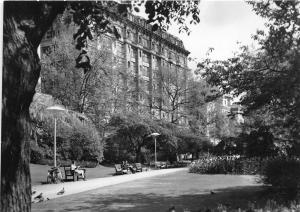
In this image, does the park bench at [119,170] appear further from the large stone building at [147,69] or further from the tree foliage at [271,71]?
the tree foliage at [271,71]

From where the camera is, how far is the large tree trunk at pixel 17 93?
5066mm

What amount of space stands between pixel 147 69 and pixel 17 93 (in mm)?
84689

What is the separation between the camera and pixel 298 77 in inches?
454

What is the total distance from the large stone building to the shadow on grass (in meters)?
25.2

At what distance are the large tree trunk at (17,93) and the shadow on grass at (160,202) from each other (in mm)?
6257

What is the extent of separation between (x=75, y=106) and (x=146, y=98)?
23.6 m

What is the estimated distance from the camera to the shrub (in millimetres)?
12836

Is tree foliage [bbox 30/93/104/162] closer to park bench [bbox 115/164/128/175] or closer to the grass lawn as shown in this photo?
the grass lawn

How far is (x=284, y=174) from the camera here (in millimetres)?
13195

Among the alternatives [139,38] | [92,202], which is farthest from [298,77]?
[139,38]

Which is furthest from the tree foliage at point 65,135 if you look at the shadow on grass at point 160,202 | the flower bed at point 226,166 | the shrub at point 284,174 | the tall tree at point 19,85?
the tall tree at point 19,85

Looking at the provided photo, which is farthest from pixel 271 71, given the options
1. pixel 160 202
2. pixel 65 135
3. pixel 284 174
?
pixel 65 135

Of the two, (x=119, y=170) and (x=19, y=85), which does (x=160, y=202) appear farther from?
(x=119, y=170)

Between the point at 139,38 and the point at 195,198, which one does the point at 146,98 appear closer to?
the point at 139,38
